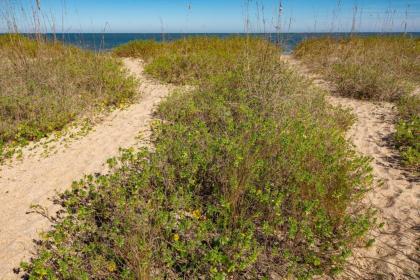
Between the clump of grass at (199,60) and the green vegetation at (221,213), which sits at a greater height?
the clump of grass at (199,60)

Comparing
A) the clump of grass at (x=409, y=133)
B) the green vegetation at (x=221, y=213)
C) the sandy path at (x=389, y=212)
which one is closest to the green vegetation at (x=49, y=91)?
the green vegetation at (x=221, y=213)

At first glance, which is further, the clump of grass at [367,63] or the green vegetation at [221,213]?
the clump of grass at [367,63]

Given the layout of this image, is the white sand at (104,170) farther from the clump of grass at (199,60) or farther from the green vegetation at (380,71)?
the clump of grass at (199,60)

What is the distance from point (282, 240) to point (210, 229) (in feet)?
2.08


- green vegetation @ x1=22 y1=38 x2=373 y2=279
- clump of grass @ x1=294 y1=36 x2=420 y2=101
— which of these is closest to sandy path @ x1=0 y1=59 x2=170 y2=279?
green vegetation @ x1=22 y1=38 x2=373 y2=279

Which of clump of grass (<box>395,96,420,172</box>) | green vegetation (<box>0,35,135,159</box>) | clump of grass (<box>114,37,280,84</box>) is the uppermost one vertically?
clump of grass (<box>114,37,280,84</box>)

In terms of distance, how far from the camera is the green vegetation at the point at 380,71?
15.6 feet

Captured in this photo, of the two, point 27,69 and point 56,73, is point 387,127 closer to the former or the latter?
point 56,73

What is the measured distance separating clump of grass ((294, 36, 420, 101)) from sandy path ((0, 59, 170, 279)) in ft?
16.2

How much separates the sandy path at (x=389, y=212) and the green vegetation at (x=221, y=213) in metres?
0.19

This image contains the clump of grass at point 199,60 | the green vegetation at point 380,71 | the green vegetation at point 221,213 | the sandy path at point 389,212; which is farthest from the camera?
the clump of grass at point 199,60

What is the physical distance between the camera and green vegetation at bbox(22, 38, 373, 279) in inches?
90.3

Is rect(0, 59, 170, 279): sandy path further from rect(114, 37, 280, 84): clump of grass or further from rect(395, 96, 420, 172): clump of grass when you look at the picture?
rect(395, 96, 420, 172): clump of grass

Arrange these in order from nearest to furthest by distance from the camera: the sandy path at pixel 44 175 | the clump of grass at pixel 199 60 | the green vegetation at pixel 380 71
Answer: the sandy path at pixel 44 175 → the green vegetation at pixel 380 71 → the clump of grass at pixel 199 60
